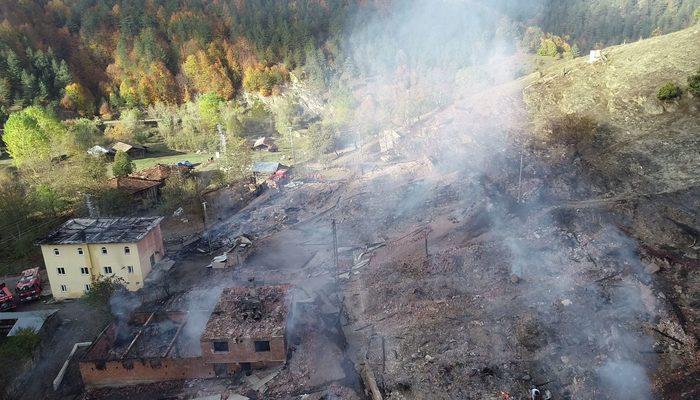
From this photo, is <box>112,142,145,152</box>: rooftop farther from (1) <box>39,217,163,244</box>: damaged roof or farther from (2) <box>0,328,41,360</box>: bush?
(2) <box>0,328,41,360</box>: bush

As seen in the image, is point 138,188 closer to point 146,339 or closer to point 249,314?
point 146,339

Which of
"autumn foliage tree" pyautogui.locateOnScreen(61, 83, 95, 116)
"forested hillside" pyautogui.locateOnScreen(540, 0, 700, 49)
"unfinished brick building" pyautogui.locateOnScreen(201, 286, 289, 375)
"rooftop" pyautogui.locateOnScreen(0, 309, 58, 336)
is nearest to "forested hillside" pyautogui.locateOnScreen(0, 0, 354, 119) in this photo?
"autumn foliage tree" pyautogui.locateOnScreen(61, 83, 95, 116)

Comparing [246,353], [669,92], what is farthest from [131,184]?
[669,92]

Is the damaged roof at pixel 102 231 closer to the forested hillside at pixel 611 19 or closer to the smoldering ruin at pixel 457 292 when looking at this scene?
the smoldering ruin at pixel 457 292

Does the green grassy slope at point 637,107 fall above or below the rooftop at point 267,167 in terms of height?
above

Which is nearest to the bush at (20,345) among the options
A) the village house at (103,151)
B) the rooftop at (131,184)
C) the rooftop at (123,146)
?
the rooftop at (131,184)

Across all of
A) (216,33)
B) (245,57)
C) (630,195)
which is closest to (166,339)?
(630,195)
